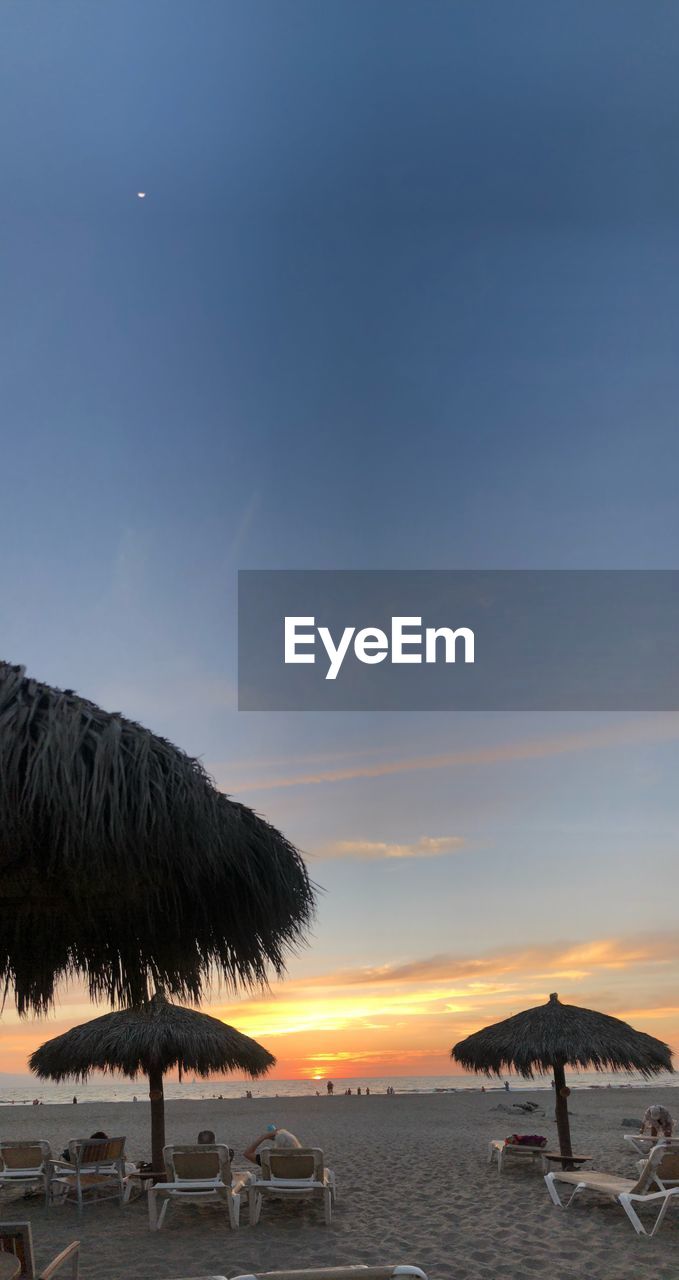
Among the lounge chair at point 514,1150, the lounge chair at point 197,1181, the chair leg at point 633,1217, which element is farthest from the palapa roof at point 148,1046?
the chair leg at point 633,1217

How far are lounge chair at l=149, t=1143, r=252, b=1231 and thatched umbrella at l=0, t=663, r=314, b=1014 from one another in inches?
145

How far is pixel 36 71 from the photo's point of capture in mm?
7789

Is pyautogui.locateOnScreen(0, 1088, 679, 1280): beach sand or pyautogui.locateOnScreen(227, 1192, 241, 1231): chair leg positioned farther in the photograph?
pyautogui.locateOnScreen(227, 1192, 241, 1231): chair leg

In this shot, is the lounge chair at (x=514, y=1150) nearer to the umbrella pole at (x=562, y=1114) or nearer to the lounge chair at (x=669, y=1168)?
the umbrella pole at (x=562, y=1114)

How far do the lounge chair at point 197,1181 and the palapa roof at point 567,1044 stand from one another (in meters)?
4.32

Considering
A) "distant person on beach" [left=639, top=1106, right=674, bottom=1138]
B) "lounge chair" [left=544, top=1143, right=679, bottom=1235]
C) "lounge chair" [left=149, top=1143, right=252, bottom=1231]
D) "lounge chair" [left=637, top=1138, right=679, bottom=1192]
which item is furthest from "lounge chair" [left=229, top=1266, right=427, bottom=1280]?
"distant person on beach" [left=639, top=1106, right=674, bottom=1138]

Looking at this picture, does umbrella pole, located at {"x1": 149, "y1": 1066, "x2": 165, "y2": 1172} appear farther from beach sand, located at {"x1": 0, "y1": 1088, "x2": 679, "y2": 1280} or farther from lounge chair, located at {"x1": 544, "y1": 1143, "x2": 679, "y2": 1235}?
lounge chair, located at {"x1": 544, "y1": 1143, "x2": 679, "y2": 1235}

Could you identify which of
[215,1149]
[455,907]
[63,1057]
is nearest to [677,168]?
[215,1149]

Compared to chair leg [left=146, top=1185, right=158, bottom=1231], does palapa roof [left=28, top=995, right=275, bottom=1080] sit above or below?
above

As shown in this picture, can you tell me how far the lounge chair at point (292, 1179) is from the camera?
7.22 meters

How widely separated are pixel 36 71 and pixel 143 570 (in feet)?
15.8

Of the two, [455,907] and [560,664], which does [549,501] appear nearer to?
[560,664]

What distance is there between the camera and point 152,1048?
940 centimetres

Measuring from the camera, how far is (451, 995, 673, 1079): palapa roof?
10.5 meters
